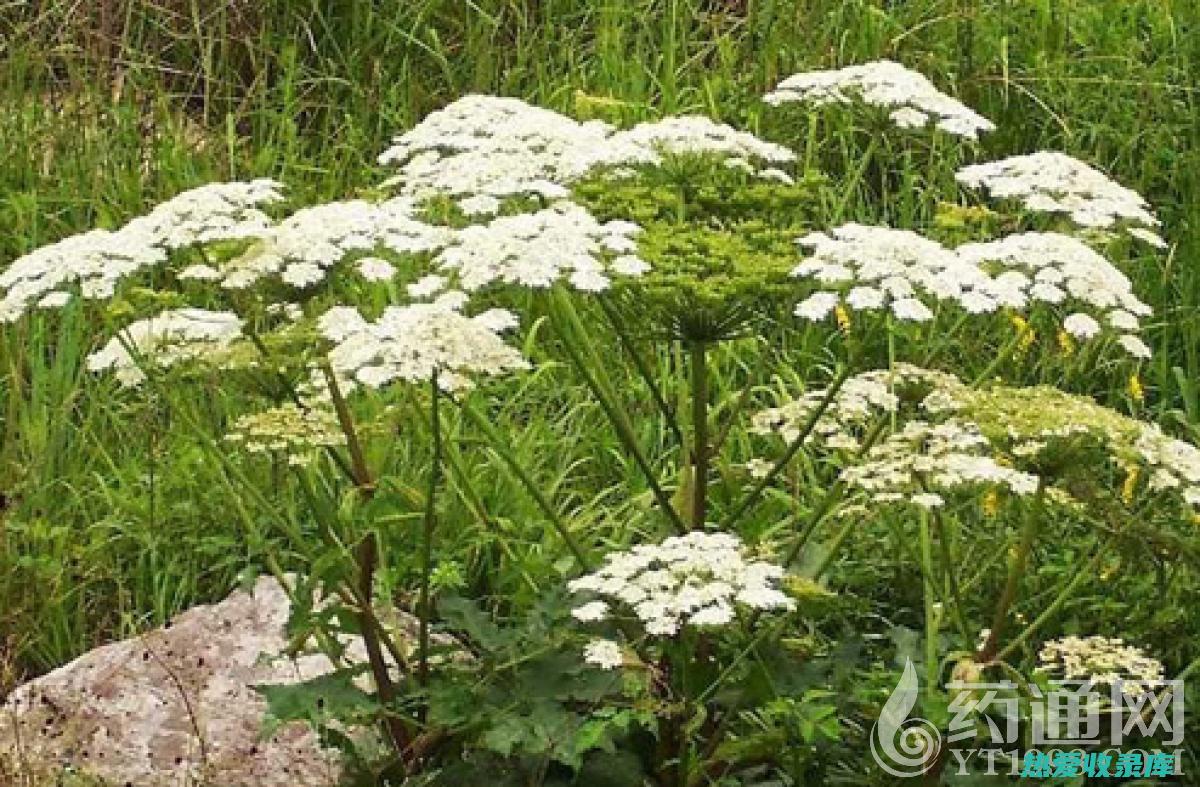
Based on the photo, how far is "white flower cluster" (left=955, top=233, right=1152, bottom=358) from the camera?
2.42m

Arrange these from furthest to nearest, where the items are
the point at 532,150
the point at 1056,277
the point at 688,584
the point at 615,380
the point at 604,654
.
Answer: the point at 615,380 → the point at 532,150 → the point at 1056,277 → the point at 604,654 → the point at 688,584

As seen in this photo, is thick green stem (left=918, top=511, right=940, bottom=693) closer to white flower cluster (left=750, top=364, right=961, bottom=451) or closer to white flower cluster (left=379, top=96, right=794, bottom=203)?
white flower cluster (left=750, top=364, right=961, bottom=451)

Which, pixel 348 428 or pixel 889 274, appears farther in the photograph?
pixel 348 428

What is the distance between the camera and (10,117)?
4.97 metres

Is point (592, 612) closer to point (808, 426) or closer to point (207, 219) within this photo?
point (808, 426)

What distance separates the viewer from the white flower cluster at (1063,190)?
2.64 metres

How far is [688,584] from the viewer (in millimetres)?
2221

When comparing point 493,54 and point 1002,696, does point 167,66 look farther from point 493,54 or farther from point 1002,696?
point 1002,696

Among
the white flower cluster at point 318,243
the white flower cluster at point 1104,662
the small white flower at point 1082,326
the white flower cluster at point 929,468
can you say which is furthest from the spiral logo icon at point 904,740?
the white flower cluster at point 318,243

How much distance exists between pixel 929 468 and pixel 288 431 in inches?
35.4

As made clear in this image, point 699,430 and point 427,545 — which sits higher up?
point 699,430

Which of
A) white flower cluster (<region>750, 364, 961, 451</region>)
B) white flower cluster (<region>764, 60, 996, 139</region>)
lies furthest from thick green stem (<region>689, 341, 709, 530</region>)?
white flower cluster (<region>764, 60, 996, 139</region>)

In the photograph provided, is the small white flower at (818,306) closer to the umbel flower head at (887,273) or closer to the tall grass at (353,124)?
the umbel flower head at (887,273)

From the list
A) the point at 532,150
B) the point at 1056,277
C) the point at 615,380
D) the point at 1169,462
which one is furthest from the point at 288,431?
the point at 615,380
